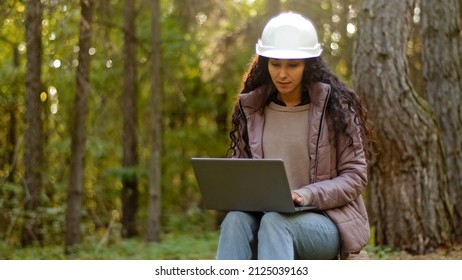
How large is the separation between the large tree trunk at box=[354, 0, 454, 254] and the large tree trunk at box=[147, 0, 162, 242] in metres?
5.03

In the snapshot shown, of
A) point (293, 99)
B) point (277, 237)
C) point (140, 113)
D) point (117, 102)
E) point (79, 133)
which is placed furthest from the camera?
point (140, 113)

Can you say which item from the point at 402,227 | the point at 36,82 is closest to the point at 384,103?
the point at 402,227

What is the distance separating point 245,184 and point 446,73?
545 centimetres

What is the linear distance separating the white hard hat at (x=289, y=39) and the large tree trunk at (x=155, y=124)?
26.0 feet

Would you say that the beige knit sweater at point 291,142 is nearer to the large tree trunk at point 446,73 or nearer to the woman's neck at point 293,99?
the woman's neck at point 293,99

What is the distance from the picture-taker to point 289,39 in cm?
394

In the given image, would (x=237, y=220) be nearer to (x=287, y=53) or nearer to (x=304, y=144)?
(x=304, y=144)

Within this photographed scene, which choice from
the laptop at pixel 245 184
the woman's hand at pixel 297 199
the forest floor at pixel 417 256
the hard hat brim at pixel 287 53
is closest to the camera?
the laptop at pixel 245 184

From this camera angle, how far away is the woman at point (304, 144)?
12.3 ft

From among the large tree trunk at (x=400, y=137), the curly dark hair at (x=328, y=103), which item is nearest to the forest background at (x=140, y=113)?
the large tree trunk at (x=400, y=137)

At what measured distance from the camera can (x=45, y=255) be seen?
9.96m

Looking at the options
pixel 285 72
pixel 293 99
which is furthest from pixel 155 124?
pixel 285 72
